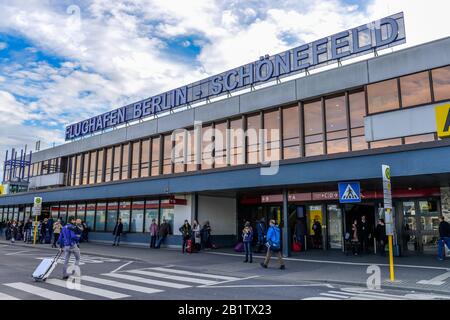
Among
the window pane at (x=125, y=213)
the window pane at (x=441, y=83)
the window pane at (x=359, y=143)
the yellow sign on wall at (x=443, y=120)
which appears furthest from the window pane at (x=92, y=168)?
the yellow sign on wall at (x=443, y=120)

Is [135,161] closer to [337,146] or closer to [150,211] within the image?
[150,211]

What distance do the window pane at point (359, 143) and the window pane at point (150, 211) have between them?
44.1ft

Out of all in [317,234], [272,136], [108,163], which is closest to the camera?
[272,136]

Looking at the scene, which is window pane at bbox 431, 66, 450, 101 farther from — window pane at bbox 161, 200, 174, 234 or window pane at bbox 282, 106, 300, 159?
window pane at bbox 161, 200, 174, 234

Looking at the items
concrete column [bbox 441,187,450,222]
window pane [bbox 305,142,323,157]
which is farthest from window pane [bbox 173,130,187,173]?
concrete column [bbox 441,187,450,222]

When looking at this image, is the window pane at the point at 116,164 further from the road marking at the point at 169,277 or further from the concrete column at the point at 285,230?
the road marking at the point at 169,277

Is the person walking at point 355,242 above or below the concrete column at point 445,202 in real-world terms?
below

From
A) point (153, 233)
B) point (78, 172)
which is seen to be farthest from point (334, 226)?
point (78, 172)

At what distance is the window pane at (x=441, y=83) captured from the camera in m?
14.9

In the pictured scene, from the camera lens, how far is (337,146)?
57.7 feet

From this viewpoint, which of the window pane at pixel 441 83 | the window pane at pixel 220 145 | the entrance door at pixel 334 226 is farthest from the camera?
the window pane at pixel 220 145

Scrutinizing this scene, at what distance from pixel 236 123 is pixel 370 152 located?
8435 millimetres

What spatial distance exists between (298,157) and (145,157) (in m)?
12.1

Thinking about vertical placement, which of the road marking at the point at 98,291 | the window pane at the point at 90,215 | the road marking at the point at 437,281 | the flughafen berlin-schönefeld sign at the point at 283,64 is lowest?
the road marking at the point at 98,291
